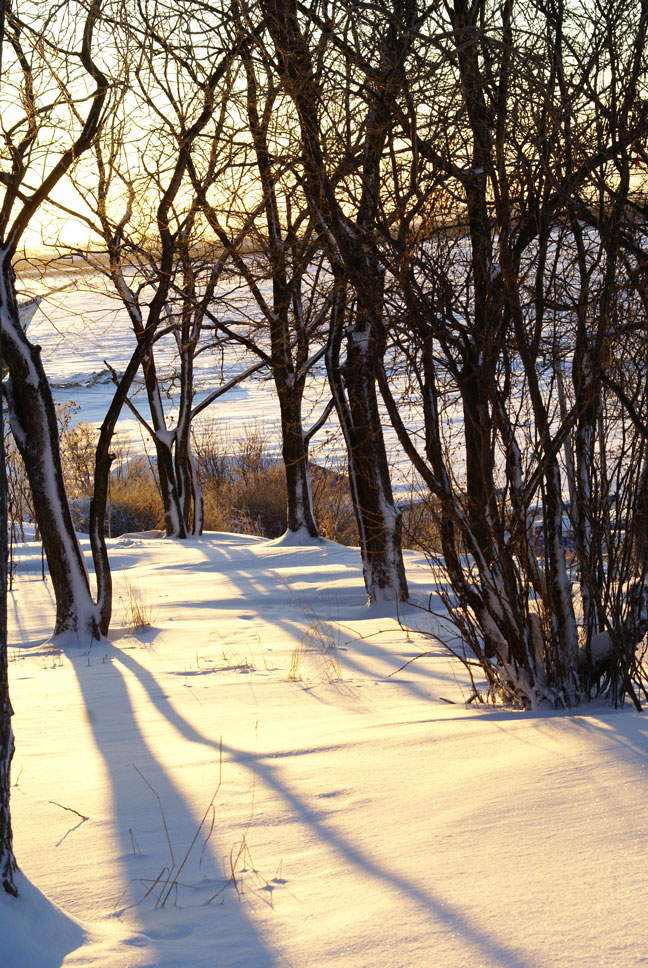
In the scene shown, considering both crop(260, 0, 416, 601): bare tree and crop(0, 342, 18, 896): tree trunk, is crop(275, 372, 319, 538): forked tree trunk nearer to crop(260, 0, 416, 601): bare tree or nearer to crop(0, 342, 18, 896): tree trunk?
crop(260, 0, 416, 601): bare tree

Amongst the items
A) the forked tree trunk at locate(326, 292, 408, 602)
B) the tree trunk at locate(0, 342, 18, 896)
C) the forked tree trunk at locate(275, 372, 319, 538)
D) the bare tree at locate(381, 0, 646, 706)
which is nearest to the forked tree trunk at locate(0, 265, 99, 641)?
the forked tree trunk at locate(326, 292, 408, 602)

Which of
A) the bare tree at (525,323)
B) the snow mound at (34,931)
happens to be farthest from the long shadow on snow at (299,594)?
the snow mound at (34,931)

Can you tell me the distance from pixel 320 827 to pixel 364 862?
27 centimetres

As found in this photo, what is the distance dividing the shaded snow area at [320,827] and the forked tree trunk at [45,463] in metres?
1.71

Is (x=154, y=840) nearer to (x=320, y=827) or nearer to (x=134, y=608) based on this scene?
(x=320, y=827)

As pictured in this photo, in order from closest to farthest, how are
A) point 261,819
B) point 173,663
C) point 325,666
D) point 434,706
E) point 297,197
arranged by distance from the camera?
point 261,819, point 434,706, point 297,197, point 325,666, point 173,663

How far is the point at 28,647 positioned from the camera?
647 centimetres

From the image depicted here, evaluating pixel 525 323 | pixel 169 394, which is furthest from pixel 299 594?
pixel 169 394

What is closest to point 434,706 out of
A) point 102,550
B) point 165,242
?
point 102,550

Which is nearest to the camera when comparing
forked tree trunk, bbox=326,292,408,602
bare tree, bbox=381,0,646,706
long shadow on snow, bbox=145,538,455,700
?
bare tree, bbox=381,0,646,706

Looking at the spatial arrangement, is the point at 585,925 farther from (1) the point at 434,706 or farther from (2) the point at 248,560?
(2) the point at 248,560

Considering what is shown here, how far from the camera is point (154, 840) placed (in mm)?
2402

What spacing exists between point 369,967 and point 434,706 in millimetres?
2451

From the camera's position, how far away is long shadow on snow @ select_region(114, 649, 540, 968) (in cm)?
170
